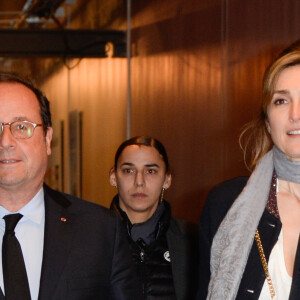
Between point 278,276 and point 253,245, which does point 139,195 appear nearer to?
point 253,245

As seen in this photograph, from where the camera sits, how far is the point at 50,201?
112 inches

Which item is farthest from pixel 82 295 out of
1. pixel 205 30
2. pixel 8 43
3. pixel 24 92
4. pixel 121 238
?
pixel 8 43

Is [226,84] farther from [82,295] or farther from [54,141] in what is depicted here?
[54,141]

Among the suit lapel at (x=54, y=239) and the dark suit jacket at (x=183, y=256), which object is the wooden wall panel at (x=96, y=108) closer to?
the dark suit jacket at (x=183, y=256)

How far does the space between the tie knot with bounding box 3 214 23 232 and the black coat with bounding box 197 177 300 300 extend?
2.18ft

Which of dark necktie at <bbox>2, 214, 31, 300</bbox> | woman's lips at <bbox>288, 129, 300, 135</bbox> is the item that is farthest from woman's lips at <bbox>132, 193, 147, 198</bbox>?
woman's lips at <bbox>288, 129, 300, 135</bbox>

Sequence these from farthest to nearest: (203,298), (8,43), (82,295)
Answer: (8,43) → (203,298) → (82,295)

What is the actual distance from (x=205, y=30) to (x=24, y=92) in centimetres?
303

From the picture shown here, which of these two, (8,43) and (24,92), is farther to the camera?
(8,43)

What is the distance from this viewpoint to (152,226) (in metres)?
4.02

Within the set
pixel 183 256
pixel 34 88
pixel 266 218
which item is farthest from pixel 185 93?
pixel 266 218

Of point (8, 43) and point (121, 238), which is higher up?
point (8, 43)

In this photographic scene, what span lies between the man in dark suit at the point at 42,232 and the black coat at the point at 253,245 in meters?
0.26

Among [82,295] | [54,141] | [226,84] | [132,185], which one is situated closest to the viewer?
[82,295]
